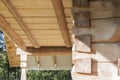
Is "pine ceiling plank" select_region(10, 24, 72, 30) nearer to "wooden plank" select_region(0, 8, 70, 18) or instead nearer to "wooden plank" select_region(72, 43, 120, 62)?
"wooden plank" select_region(0, 8, 70, 18)

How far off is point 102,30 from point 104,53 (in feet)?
0.75

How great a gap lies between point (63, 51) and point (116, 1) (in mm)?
5230

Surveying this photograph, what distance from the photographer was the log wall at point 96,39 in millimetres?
2980

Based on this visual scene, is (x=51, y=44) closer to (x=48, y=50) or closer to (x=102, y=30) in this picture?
(x=48, y=50)

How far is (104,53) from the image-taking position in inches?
118

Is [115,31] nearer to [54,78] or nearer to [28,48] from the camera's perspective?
[28,48]

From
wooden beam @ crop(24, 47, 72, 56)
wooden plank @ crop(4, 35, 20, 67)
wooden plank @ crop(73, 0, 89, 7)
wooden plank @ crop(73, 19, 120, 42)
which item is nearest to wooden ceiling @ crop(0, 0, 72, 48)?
wooden beam @ crop(24, 47, 72, 56)

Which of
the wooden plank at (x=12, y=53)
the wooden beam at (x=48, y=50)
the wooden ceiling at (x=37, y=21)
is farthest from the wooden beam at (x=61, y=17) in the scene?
the wooden plank at (x=12, y=53)

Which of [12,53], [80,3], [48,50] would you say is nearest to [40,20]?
[80,3]

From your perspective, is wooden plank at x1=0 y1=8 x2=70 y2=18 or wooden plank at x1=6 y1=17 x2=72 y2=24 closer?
wooden plank at x1=0 y1=8 x2=70 y2=18

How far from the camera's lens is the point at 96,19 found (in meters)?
3.04

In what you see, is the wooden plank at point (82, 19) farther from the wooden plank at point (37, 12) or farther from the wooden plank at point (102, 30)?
the wooden plank at point (37, 12)

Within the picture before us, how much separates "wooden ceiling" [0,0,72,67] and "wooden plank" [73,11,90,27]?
4.75 feet

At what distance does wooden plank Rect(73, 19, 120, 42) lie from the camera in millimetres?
2980
